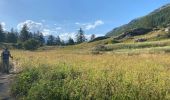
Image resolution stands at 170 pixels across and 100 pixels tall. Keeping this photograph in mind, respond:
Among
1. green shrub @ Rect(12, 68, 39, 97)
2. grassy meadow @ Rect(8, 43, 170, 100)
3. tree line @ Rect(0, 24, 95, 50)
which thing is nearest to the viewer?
grassy meadow @ Rect(8, 43, 170, 100)

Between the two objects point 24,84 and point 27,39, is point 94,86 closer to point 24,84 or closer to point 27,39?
point 24,84

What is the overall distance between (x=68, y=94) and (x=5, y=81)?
8.67m

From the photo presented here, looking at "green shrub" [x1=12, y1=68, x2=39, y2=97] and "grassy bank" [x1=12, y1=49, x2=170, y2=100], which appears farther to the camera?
"green shrub" [x1=12, y1=68, x2=39, y2=97]

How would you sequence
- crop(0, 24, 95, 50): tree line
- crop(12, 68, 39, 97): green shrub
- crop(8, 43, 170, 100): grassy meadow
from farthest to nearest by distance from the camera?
crop(0, 24, 95, 50): tree line
crop(12, 68, 39, 97): green shrub
crop(8, 43, 170, 100): grassy meadow

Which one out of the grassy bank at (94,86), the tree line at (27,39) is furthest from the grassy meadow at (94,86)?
the tree line at (27,39)

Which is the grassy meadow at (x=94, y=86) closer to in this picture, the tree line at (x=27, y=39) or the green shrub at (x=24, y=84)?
the green shrub at (x=24, y=84)

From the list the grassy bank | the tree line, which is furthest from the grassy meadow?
the tree line

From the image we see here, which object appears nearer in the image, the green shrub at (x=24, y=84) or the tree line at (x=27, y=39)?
the green shrub at (x=24, y=84)

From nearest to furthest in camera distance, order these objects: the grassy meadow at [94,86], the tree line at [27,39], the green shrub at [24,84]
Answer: the grassy meadow at [94,86]
the green shrub at [24,84]
the tree line at [27,39]

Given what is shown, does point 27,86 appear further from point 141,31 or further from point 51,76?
point 141,31

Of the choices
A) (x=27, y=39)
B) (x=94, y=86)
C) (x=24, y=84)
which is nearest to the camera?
(x=94, y=86)

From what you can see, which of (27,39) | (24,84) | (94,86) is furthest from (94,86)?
(27,39)

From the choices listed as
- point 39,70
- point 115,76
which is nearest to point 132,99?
point 115,76

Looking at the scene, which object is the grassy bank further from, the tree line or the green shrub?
the tree line
